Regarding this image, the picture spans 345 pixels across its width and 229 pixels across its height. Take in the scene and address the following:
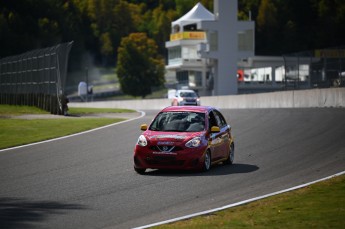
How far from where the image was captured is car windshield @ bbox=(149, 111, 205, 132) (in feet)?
60.7

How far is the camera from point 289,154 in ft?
68.5

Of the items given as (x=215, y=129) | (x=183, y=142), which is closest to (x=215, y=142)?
(x=215, y=129)

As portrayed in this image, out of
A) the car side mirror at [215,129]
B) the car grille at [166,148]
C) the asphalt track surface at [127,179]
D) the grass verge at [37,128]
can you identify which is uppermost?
the car side mirror at [215,129]

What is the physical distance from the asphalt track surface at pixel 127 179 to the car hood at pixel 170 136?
684mm

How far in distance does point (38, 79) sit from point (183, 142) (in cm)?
2911

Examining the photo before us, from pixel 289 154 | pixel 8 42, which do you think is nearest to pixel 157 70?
pixel 8 42

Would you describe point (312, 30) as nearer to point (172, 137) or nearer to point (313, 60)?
point (313, 60)

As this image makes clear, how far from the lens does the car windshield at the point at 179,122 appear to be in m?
18.5

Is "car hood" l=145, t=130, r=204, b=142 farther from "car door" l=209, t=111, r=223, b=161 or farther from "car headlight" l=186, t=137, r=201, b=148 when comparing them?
"car door" l=209, t=111, r=223, b=161

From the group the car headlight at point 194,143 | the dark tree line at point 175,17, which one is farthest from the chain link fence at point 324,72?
the dark tree line at point 175,17

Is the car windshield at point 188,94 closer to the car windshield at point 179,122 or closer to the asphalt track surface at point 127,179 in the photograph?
the asphalt track surface at point 127,179

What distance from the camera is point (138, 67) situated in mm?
142750

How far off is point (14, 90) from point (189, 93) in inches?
581

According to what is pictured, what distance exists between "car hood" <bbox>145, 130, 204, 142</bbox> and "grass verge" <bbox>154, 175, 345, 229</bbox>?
4335 mm
